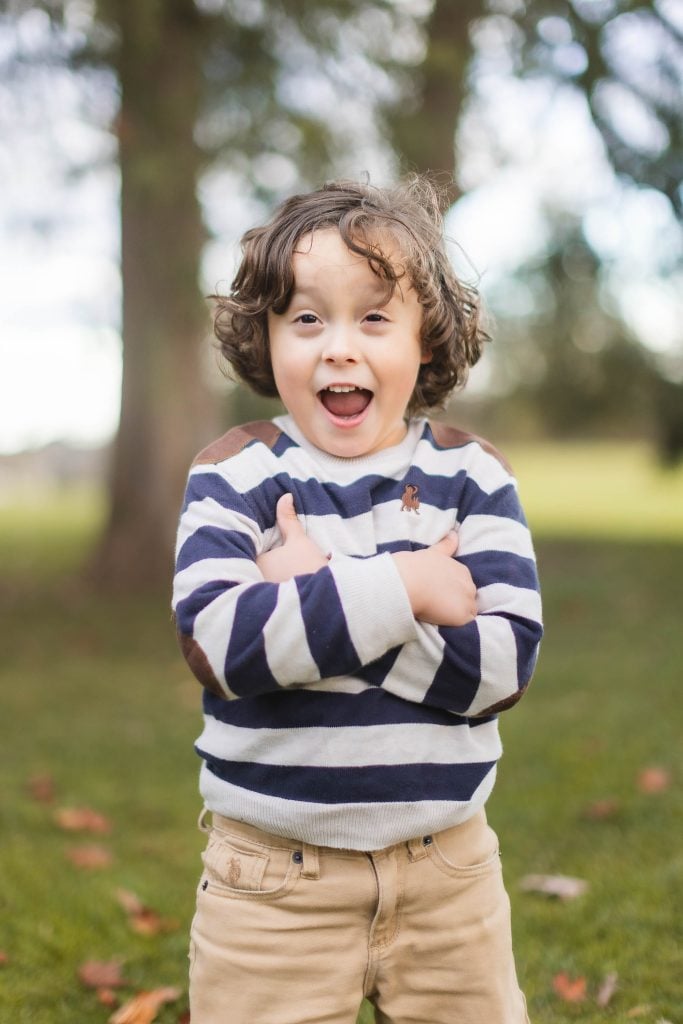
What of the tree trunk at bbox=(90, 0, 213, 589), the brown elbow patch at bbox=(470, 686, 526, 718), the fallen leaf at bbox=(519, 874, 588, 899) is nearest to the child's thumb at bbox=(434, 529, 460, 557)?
the brown elbow patch at bbox=(470, 686, 526, 718)

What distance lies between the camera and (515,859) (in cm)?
390

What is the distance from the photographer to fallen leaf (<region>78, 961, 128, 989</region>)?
2941 mm

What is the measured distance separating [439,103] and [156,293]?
2473 mm

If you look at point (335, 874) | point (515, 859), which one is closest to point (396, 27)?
point (515, 859)

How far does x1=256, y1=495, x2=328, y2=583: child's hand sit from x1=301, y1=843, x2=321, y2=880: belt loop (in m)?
0.47

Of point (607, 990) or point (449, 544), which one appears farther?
point (607, 990)

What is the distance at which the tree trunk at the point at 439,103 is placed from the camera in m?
7.16

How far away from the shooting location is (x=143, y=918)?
A: 3.41 meters

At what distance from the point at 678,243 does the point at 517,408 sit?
13.3m

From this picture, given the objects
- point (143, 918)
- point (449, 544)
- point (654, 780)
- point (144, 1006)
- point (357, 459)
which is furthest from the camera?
point (654, 780)

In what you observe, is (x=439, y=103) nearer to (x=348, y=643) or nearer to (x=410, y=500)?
(x=410, y=500)

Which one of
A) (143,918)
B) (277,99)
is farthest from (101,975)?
(277,99)

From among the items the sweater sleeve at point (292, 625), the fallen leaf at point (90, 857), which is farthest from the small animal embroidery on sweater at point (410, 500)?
the fallen leaf at point (90, 857)

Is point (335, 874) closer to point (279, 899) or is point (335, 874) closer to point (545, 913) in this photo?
point (279, 899)
